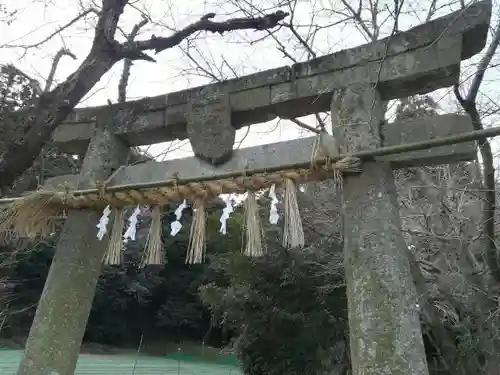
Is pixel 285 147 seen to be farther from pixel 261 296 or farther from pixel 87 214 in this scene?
pixel 261 296

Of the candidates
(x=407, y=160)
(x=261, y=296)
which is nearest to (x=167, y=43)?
(x=407, y=160)

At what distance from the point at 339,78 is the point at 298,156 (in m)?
0.46

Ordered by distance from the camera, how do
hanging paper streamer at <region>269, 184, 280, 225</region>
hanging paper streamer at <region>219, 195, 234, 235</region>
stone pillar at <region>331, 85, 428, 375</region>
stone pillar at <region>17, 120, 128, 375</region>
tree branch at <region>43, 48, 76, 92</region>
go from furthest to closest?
tree branch at <region>43, 48, 76, 92</region>, stone pillar at <region>17, 120, 128, 375</region>, hanging paper streamer at <region>219, 195, 234, 235</region>, hanging paper streamer at <region>269, 184, 280, 225</region>, stone pillar at <region>331, 85, 428, 375</region>

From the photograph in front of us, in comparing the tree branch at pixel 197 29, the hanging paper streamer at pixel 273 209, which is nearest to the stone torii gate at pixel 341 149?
the hanging paper streamer at pixel 273 209

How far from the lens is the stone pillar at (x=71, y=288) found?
2451 mm

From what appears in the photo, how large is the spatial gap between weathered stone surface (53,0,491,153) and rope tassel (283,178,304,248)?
1.75ft

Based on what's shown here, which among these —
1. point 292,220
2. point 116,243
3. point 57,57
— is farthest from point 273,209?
point 57,57

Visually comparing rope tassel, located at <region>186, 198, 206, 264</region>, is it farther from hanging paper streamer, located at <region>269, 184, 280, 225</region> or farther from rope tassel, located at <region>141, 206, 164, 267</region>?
hanging paper streamer, located at <region>269, 184, 280, 225</region>

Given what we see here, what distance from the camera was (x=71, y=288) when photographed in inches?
102

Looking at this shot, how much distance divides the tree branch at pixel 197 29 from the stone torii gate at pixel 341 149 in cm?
44

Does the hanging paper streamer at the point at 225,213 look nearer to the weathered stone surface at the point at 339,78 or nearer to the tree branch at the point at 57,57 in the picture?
the weathered stone surface at the point at 339,78

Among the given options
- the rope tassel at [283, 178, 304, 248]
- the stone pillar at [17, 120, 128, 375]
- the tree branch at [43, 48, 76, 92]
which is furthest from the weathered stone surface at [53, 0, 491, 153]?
the tree branch at [43, 48, 76, 92]

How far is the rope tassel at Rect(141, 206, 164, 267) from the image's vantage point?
2.46m

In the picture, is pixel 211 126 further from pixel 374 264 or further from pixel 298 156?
pixel 374 264
